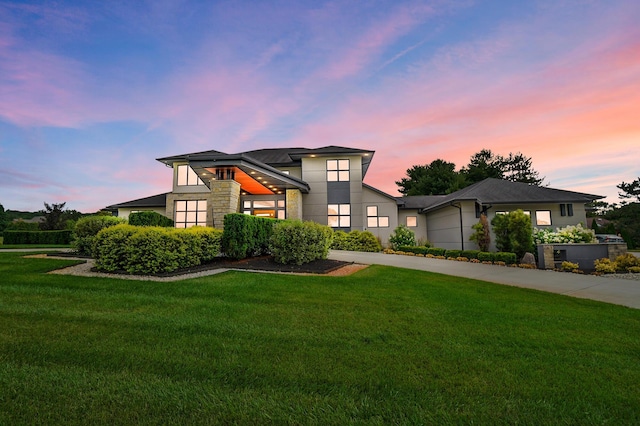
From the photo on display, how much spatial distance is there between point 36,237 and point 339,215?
18.8 m

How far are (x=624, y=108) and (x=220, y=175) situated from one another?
16.9 meters

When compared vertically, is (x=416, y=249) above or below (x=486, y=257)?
above

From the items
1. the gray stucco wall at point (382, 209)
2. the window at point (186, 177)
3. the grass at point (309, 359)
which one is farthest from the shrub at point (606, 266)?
the window at point (186, 177)

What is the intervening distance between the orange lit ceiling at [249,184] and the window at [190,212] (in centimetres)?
317

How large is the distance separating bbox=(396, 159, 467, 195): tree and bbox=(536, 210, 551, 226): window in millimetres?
16025

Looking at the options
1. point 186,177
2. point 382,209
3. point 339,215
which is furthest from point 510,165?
point 186,177

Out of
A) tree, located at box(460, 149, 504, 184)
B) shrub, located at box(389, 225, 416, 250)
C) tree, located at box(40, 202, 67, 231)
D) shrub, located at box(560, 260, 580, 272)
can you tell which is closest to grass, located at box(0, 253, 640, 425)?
shrub, located at box(560, 260, 580, 272)

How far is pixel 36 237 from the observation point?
1828 centimetres

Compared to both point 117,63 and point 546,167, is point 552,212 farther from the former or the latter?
point 546,167

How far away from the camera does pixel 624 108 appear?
1207 centimetres

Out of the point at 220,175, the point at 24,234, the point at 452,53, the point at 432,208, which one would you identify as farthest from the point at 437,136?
the point at 24,234

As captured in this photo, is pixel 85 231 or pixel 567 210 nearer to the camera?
pixel 85 231

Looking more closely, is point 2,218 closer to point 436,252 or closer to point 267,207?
point 267,207

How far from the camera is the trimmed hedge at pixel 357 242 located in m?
16.4
